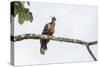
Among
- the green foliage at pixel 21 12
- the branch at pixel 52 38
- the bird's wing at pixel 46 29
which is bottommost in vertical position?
the branch at pixel 52 38

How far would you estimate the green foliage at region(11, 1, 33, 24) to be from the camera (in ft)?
5.32

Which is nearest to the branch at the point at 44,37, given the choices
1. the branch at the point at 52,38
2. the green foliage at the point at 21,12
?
the branch at the point at 52,38

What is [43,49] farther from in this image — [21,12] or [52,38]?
[21,12]

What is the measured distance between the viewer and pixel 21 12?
1.66 metres

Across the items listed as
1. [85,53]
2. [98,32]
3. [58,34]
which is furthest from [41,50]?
[98,32]

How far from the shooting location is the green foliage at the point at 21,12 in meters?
1.62

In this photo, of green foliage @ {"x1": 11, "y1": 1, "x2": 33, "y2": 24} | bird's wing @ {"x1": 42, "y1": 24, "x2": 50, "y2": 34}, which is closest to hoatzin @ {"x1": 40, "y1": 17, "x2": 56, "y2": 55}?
bird's wing @ {"x1": 42, "y1": 24, "x2": 50, "y2": 34}

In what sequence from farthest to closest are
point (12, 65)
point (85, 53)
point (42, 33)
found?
point (85, 53), point (42, 33), point (12, 65)

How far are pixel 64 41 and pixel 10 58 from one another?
0.51 m

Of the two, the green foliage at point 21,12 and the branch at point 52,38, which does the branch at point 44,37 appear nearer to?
the branch at point 52,38

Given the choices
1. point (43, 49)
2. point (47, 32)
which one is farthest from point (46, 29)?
point (43, 49)

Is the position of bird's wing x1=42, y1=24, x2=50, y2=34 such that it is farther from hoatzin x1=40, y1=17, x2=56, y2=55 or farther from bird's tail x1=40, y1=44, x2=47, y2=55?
bird's tail x1=40, y1=44, x2=47, y2=55

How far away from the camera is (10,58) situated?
64.9 inches
